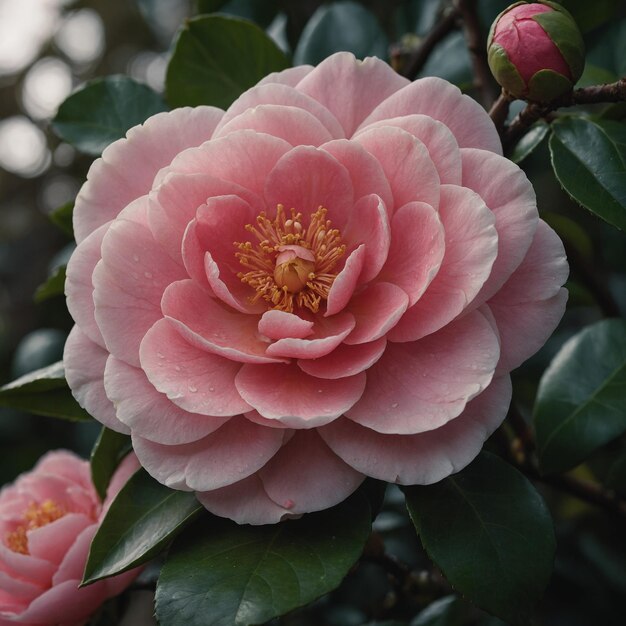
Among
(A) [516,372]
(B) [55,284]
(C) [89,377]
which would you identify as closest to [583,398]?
(A) [516,372]

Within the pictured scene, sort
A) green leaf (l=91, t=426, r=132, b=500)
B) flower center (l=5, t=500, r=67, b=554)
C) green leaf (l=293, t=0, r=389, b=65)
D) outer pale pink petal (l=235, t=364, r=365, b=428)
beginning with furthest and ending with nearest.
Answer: green leaf (l=293, t=0, r=389, b=65), flower center (l=5, t=500, r=67, b=554), green leaf (l=91, t=426, r=132, b=500), outer pale pink petal (l=235, t=364, r=365, b=428)

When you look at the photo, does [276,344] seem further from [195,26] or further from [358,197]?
[195,26]

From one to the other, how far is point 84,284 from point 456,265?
1.16 feet

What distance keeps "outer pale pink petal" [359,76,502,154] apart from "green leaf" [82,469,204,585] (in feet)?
1.43

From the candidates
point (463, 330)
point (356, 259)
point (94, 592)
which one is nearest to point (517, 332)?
point (463, 330)

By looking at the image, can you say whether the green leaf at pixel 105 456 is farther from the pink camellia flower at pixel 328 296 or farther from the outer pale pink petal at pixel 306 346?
the outer pale pink petal at pixel 306 346

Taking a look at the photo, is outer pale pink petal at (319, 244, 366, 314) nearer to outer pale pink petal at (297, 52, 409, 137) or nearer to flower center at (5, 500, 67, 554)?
outer pale pink petal at (297, 52, 409, 137)

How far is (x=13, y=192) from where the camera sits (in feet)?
10.5

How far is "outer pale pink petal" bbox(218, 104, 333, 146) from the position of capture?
0.71 m

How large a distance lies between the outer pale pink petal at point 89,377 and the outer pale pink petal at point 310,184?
0.76ft

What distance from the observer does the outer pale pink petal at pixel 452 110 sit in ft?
2.35

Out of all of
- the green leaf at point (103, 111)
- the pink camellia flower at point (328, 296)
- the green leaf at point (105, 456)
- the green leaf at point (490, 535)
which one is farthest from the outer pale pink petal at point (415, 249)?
the green leaf at point (103, 111)

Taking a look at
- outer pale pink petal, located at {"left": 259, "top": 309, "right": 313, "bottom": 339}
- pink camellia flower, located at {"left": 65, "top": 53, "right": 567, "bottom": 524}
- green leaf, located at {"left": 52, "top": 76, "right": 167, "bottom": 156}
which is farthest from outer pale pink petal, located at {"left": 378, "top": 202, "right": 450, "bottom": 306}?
green leaf, located at {"left": 52, "top": 76, "right": 167, "bottom": 156}

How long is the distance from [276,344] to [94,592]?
396 mm
